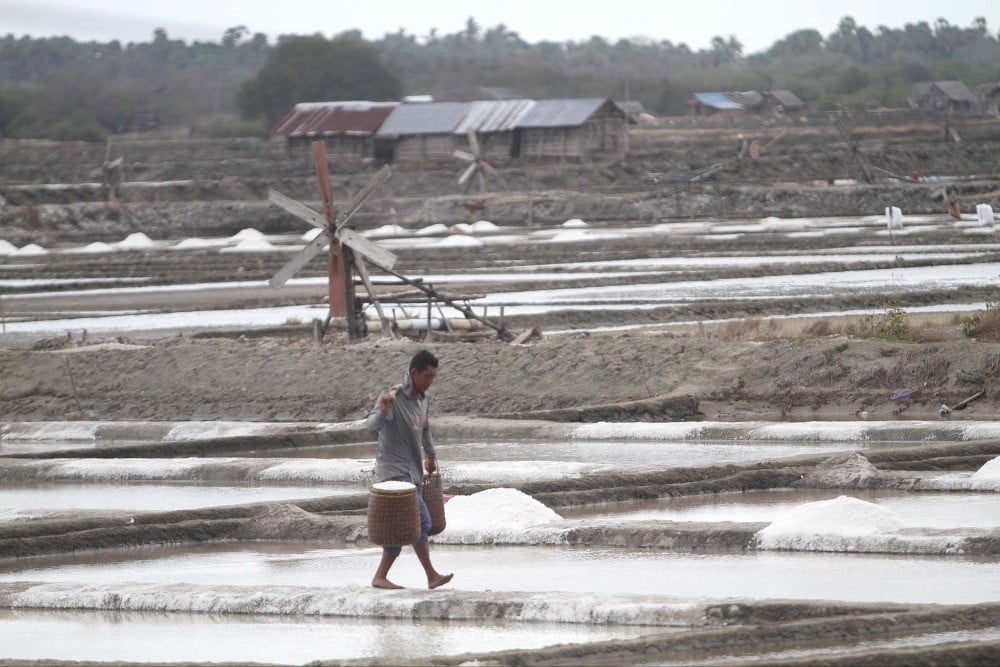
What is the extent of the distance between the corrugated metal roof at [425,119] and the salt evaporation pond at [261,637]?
47.3 m

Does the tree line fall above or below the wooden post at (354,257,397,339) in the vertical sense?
above

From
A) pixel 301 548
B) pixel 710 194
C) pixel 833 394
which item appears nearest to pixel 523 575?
pixel 301 548

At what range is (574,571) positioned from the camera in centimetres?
770

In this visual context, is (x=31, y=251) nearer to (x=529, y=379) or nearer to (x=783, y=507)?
(x=529, y=379)

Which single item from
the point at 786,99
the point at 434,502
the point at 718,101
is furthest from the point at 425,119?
the point at 434,502

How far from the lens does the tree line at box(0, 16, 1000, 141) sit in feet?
249

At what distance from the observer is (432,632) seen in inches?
257

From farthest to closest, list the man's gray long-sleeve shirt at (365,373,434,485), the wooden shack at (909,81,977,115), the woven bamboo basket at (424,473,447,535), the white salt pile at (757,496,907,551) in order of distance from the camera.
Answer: the wooden shack at (909,81,977,115), the white salt pile at (757,496,907,551), the woven bamboo basket at (424,473,447,535), the man's gray long-sleeve shirt at (365,373,434,485)

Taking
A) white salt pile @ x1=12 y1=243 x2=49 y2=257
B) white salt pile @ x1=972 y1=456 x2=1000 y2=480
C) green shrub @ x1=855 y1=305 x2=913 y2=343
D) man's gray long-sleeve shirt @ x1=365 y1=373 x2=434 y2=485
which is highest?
man's gray long-sleeve shirt @ x1=365 y1=373 x2=434 y2=485

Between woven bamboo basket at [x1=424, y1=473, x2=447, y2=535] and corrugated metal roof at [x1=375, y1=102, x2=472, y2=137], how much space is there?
4714cm

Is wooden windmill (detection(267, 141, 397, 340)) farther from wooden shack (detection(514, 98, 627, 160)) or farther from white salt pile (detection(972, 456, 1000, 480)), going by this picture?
wooden shack (detection(514, 98, 627, 160))

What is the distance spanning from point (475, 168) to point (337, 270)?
3369 cm

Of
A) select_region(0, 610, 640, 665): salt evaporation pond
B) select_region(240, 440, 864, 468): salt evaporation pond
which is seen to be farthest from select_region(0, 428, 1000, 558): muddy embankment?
select_region(0, 610, 640, 665): salt evaporation pond

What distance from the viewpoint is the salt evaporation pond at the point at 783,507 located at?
8508mm
